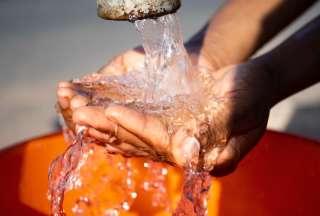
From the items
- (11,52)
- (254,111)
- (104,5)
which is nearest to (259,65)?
(254,111)

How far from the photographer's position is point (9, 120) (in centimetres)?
176

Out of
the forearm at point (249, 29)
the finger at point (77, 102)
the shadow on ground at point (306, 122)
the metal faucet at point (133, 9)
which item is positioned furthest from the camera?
the shadow on ground at point (306, 122)

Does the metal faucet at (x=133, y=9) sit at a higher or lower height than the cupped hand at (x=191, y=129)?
higher

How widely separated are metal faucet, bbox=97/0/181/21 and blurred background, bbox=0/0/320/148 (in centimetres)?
110

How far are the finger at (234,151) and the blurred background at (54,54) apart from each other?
0.85 meters

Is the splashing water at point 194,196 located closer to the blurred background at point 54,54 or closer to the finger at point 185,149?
the finger at point 185,149

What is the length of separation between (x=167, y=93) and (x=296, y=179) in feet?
0.86

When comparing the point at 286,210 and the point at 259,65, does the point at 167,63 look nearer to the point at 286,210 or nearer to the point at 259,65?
the point at 259,65

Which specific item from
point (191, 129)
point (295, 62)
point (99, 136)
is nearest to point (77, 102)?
point (99, 136)

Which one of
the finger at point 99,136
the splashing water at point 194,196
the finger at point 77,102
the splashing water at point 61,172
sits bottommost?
the splashing water at point 194,196

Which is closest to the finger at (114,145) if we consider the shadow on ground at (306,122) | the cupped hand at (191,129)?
the cupped hand at (191,129)

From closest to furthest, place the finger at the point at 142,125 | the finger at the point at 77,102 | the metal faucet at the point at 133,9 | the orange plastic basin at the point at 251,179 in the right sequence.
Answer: the metal faucet at the point at 133,9 → the finger at the point at 142,125 → the finger at the point at 77,102 → the orange plastic basin at the point at 251,179

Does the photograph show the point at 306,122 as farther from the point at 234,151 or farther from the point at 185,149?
the point at 185,149

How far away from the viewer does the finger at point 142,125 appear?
0.62 m
